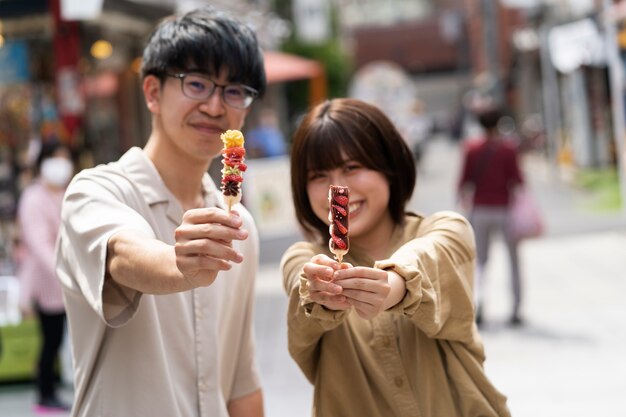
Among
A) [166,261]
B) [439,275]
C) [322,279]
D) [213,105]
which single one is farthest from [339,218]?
[213,105]

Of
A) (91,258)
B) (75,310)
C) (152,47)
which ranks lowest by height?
(75,310)

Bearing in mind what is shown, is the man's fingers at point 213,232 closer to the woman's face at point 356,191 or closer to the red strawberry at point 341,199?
the red strawberry at point 341,199

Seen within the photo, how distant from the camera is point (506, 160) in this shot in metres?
8.77

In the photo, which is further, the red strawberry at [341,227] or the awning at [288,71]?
the awning at [288,71]

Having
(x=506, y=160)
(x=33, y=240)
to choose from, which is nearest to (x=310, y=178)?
(x=33, y=240)

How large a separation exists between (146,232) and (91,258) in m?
0.16

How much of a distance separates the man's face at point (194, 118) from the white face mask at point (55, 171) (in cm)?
442

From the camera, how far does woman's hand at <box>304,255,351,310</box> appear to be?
2.11m

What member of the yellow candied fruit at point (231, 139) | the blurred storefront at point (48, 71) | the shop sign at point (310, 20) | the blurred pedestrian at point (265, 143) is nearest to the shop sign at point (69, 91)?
the blurred storefront at point (48, 71)

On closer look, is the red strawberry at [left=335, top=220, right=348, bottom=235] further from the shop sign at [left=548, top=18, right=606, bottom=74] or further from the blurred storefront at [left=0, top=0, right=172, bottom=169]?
the shop sign at [left=548, top=18, right=606, bottom=74]

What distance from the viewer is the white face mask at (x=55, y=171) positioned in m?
6.88

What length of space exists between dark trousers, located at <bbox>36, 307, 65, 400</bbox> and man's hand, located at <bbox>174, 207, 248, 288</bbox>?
5199 millimetres

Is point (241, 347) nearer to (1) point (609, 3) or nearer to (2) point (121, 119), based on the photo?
(2) point (121, 119)

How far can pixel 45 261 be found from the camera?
671 centimetres
